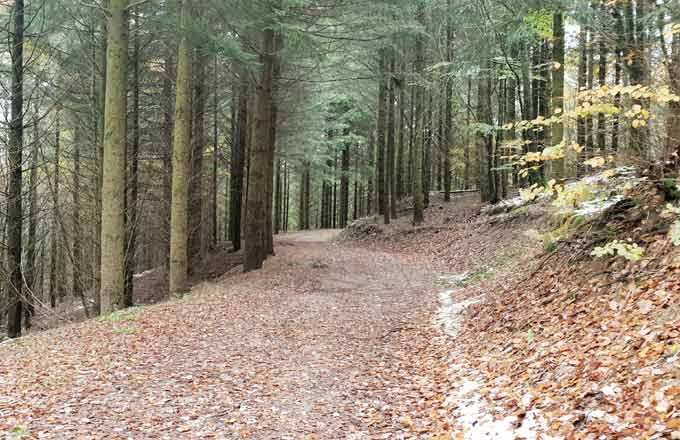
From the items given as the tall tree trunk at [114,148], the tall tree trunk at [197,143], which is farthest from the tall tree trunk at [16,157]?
the tall tree trunk at [197,143]

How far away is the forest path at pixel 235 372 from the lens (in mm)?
4812

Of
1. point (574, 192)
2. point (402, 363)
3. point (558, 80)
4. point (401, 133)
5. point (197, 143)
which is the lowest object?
point (402, 363)

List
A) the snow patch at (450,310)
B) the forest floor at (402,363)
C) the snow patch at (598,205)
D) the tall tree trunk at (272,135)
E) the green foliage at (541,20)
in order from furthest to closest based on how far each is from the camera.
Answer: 1. the tall tree trunk at (272,135)
2. the green foliage at (541,20)
3. the snow patch at (450,310)
4. the snow patch at (598,205)
5. the forest floor at (402,363)

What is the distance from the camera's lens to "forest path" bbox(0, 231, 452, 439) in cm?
481

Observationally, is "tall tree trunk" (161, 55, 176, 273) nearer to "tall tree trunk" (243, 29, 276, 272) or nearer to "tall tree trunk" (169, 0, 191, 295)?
"tall tree trunk" (243, 29, 276, 272)

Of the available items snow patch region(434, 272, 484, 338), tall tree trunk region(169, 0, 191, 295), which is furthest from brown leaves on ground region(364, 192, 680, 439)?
tall tree trunk region(169, 0, 191, 295)

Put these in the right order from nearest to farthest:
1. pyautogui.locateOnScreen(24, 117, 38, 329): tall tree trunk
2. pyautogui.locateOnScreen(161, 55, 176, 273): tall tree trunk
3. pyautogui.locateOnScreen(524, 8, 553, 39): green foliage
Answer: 1. pyautogui.locateOnScreen(524, 8, 553, 39): green foliage
2. pyautogui.locateOnScreen(24, 117, 38, 329): tall tree trunk
3. pyautogui.locateOnScreen(161, 55, 176, 273): tall tree trunk

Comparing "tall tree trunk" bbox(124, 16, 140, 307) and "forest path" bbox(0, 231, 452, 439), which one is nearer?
"forest path" bbox(0, 231, 452, 439)

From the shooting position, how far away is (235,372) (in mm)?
6309

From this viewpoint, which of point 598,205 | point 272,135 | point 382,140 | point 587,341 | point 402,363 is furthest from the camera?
point 382,140

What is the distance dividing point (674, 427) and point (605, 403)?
2.10 ft

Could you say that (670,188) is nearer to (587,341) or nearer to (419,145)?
(587,341)

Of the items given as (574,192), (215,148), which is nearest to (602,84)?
(574,192)

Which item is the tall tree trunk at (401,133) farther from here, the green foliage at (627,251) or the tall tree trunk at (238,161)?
the green foliage at (627,251)
